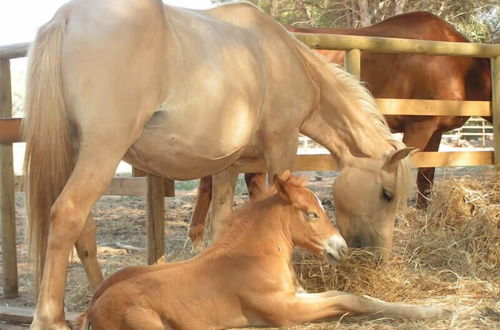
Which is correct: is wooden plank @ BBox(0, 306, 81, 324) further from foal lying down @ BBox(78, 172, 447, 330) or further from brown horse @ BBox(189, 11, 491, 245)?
brown horse @ BBox(189, 11, 491, 245)

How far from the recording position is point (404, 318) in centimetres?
340

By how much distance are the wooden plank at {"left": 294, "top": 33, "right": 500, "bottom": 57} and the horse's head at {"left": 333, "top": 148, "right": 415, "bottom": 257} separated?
1.14 metres

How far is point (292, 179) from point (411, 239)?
1.81m

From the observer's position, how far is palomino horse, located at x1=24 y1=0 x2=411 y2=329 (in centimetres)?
332

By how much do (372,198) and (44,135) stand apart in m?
2.14

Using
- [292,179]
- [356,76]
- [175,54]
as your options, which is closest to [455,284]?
[292,179]

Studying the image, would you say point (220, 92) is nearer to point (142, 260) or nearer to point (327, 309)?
point (327, 309)

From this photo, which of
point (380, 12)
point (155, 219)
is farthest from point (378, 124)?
point (380, 12)

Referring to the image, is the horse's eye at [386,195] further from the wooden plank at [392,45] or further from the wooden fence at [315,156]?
the wooden plank at [392,45]

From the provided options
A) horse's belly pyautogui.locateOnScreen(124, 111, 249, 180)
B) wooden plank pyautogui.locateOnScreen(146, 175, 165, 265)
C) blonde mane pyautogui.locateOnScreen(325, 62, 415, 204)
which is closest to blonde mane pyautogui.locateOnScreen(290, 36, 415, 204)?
blonde mane pyautogui.locateOnScreen(325, 62, 415, 204)

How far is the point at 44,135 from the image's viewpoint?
3.45 metres

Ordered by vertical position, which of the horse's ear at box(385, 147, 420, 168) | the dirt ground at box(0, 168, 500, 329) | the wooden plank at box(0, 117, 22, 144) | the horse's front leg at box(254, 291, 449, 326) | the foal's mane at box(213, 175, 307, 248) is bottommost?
the dirt ground at box(0, 168, 500, 329)

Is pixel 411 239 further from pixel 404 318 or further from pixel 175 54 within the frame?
pixel 175 54

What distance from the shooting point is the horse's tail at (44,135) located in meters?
3.42
